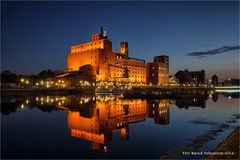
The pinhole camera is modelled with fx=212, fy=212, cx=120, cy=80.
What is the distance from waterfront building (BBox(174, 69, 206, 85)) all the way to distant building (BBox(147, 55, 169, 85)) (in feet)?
42.2

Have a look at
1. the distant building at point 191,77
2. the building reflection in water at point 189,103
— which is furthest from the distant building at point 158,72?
the building reflection in water at point 189,103

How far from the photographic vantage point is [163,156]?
10742mm

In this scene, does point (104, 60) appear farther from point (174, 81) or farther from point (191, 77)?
point (191, 77)

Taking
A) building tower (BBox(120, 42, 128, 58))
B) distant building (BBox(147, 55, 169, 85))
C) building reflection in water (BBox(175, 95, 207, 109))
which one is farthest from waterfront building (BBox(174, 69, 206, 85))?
building reflection in water (BBox(175, 95, 207, 109))

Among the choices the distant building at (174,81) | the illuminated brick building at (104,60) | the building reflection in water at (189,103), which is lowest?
the building reflection in water at (189,103)

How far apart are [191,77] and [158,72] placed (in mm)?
43117

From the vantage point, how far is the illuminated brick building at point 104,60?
3996 inches

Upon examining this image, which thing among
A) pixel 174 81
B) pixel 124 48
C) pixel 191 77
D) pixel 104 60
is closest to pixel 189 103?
pixel 104 60

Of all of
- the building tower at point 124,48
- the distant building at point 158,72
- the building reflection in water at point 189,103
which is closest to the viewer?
the building reflection in water at point 189,103

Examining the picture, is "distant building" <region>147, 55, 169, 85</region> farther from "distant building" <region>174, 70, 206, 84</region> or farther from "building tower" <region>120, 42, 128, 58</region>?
"building tower" <region>120, 42, 128, 58</region>

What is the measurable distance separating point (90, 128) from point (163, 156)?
876 centimetres

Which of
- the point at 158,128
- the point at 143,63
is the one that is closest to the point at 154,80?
the point at 143,63

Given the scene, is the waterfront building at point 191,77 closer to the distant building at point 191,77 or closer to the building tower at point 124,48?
the distant building at point 191,77

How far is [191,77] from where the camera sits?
163750mm
